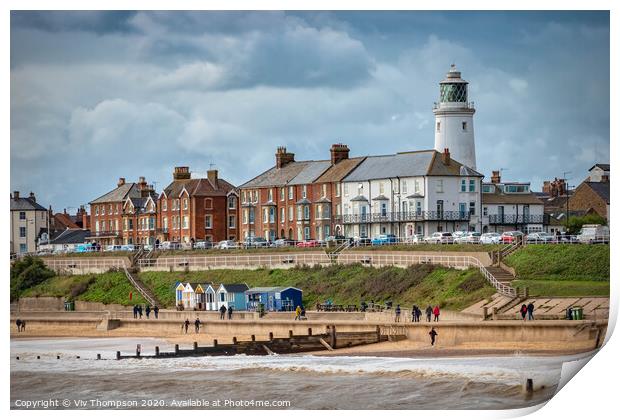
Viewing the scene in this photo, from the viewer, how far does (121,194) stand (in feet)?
315

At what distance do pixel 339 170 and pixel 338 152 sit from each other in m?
1.72

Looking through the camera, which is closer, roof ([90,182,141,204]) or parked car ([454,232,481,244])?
parked car ([454,232,481,244])

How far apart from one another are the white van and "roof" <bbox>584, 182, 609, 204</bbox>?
11666mm

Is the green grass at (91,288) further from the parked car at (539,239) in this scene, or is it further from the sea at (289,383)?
the sea at (289,383)

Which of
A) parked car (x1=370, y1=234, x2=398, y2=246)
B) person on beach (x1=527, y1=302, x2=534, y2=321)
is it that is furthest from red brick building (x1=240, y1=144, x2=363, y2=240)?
person on beach (x1=527, y1=302, x2=534, y2=321)

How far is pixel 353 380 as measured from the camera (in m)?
46.2

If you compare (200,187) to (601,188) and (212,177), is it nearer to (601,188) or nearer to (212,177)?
(212,177)

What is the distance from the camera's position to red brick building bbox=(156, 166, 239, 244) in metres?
88.4

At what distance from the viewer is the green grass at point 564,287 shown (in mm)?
54341

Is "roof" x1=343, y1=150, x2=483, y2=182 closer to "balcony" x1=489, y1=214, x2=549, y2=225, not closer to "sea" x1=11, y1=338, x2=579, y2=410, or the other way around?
"balcony" x1=489, y1=214, x2=549, y2=225

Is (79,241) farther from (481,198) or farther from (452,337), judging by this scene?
(452,337)

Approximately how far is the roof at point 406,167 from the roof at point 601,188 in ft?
18.9

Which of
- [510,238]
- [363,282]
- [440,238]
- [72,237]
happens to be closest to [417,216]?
[440,238]

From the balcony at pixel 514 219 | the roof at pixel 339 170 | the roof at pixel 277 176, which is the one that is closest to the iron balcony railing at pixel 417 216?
the balcony at pixel 514 219
